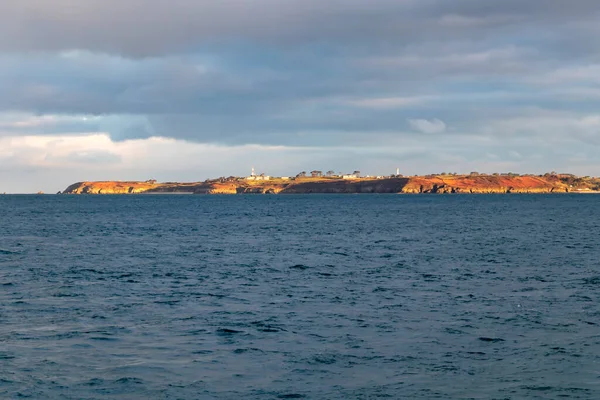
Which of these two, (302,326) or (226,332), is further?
(302,326)

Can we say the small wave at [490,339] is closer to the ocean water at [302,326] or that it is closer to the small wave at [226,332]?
the ocean water at [302,326]

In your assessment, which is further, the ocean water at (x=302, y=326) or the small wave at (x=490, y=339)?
the small wave at (x=490, y=339)

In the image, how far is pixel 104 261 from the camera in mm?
56281

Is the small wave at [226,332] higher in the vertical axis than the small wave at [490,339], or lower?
lower

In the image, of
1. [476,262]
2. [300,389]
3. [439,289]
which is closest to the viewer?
[300,389]

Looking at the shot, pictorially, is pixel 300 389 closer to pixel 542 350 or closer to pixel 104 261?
pixel 542 350

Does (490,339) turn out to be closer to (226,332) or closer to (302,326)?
(302,326)

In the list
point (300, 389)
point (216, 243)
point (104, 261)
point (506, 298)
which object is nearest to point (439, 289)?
point (506, 298)

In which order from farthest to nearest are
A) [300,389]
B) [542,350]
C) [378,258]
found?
[378,258]
[542,350]
[300,389]

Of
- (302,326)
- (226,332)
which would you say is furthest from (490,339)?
(226,332)

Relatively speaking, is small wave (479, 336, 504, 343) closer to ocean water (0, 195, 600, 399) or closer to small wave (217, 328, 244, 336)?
ocean water (0, 195, 600, 399)

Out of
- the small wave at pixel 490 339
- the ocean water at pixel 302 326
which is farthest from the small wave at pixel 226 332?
the small wave at pixel 490 339

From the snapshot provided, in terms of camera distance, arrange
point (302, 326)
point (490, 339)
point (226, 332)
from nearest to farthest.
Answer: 1. point (490, 339)
2. point (226, 332)
3. point (302, 326)

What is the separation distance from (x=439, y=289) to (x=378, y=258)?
714 inches
